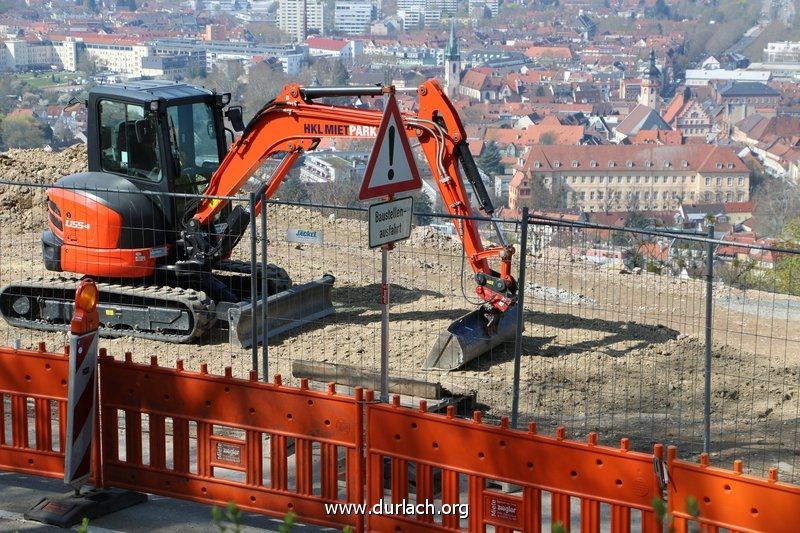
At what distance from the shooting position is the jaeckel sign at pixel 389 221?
26.6ft

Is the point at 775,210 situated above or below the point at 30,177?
below

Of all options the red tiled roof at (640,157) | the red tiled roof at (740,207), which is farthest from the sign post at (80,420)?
the red tiled roof at (640,157)

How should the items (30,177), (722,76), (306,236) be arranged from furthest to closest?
(722,76) → (30,177) → (306,236)

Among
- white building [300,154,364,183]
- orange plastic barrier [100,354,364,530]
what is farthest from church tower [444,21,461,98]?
orange plastic barrier [100,354,364,530]

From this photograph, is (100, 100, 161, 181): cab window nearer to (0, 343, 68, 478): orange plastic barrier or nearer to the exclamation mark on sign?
(0, 343, 68, 478): orange plastic barrier

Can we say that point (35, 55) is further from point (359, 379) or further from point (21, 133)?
point (359, 379)

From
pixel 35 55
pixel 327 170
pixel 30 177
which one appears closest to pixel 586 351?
pixel 30 177

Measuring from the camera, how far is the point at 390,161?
8.29 meters

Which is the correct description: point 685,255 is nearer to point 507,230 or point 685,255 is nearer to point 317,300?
point 507,230

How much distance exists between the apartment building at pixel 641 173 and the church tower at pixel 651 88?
55232 millimetres

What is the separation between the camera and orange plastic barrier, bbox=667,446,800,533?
6.12 meters

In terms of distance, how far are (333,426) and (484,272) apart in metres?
5.11

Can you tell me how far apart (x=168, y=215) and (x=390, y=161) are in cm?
598

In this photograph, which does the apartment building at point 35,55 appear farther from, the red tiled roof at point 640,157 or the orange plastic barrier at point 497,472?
the orange plastic barrier at point 497,472
